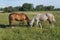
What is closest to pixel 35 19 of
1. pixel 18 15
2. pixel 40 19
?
pixel 40 19

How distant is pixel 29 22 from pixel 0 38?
7.44 m

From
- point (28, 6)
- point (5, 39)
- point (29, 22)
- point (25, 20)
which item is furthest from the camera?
point (28, 6)

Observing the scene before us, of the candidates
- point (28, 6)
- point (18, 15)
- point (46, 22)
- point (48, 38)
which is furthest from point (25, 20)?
point (28, 6)

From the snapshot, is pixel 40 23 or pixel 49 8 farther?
pixel 49 8

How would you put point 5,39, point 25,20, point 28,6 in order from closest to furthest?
point 5,39 < point 25,20 < point 28,6

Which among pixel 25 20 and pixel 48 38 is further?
pixel 25 20

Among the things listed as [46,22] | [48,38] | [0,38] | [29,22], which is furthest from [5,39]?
[46,22]

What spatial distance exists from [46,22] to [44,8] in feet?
238

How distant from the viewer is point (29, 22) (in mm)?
→ 16344

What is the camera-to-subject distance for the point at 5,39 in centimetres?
893

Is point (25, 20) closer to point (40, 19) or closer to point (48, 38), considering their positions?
point (40, 19)

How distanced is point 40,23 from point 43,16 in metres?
0.67

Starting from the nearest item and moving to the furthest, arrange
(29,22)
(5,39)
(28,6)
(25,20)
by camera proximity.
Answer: (5,39) → (29,22) → (25,20) → (28,6)

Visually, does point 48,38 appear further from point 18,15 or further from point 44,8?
point 44,8
